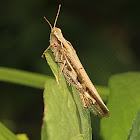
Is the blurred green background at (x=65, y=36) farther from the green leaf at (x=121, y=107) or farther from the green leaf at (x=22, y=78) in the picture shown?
the green leaf at (x=121, y=107)

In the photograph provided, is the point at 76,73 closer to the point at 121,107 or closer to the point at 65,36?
the point at 121,107

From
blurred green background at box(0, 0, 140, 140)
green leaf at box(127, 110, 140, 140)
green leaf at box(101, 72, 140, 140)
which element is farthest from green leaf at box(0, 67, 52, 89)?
green leaf at box(127, 110, 140, 140)

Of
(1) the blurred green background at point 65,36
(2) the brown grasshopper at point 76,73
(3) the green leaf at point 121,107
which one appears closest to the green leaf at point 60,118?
(3) the green leaf at point 121,107

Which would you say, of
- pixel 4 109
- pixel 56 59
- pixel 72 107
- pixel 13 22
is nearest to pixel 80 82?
pixel 56 59

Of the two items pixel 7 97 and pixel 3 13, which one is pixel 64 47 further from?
pixel 3 13

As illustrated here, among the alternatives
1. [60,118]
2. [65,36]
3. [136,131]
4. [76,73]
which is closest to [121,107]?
[76,73]
